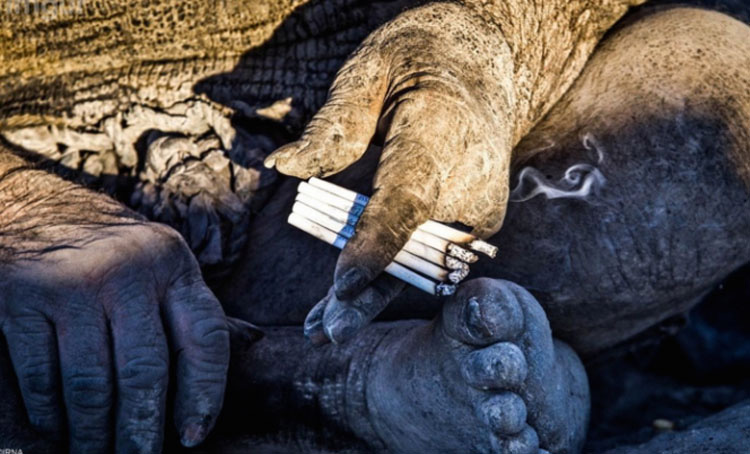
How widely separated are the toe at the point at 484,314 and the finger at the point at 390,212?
143mm

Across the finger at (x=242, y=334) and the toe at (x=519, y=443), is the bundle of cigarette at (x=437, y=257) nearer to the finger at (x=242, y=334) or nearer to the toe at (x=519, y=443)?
the toe at (x=519, y=443)

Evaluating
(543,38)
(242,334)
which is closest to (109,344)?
(242,334)

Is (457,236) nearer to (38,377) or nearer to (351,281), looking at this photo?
(351,281)

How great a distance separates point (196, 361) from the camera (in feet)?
4.13

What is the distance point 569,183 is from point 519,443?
60 centimetres

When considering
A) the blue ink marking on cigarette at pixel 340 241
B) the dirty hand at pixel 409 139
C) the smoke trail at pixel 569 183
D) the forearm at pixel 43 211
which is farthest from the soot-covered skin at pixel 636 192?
the forearm at pixel 43 211

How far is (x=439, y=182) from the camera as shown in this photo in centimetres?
110

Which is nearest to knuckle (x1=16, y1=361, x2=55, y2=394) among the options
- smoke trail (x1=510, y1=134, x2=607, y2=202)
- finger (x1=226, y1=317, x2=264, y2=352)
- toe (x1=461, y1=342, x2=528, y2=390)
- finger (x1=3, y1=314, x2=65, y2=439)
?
finger (x1=3, y1=314, x2=65, y2=439)

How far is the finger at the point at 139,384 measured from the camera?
3.97ft

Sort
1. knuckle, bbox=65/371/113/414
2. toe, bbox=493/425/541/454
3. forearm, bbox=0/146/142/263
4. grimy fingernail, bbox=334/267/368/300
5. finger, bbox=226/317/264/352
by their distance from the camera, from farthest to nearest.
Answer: finger, bbox=226/317/264/352 → forearm, bbox=0/146/142/263 → knuckle, bbox=65/371/113/414 → toe, bbox=493/425/541/454 → grimy fingernail, bbox=334/267/368/300

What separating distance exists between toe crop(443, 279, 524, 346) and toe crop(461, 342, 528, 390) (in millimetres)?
20

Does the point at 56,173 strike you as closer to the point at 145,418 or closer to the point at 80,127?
the point at 80,127

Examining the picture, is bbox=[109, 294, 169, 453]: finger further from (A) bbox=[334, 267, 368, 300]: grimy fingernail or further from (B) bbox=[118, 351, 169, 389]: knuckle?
(A) bbox=[334, 267, 368, 300]: grimy fingernail

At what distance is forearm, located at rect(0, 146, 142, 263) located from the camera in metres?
1.35
